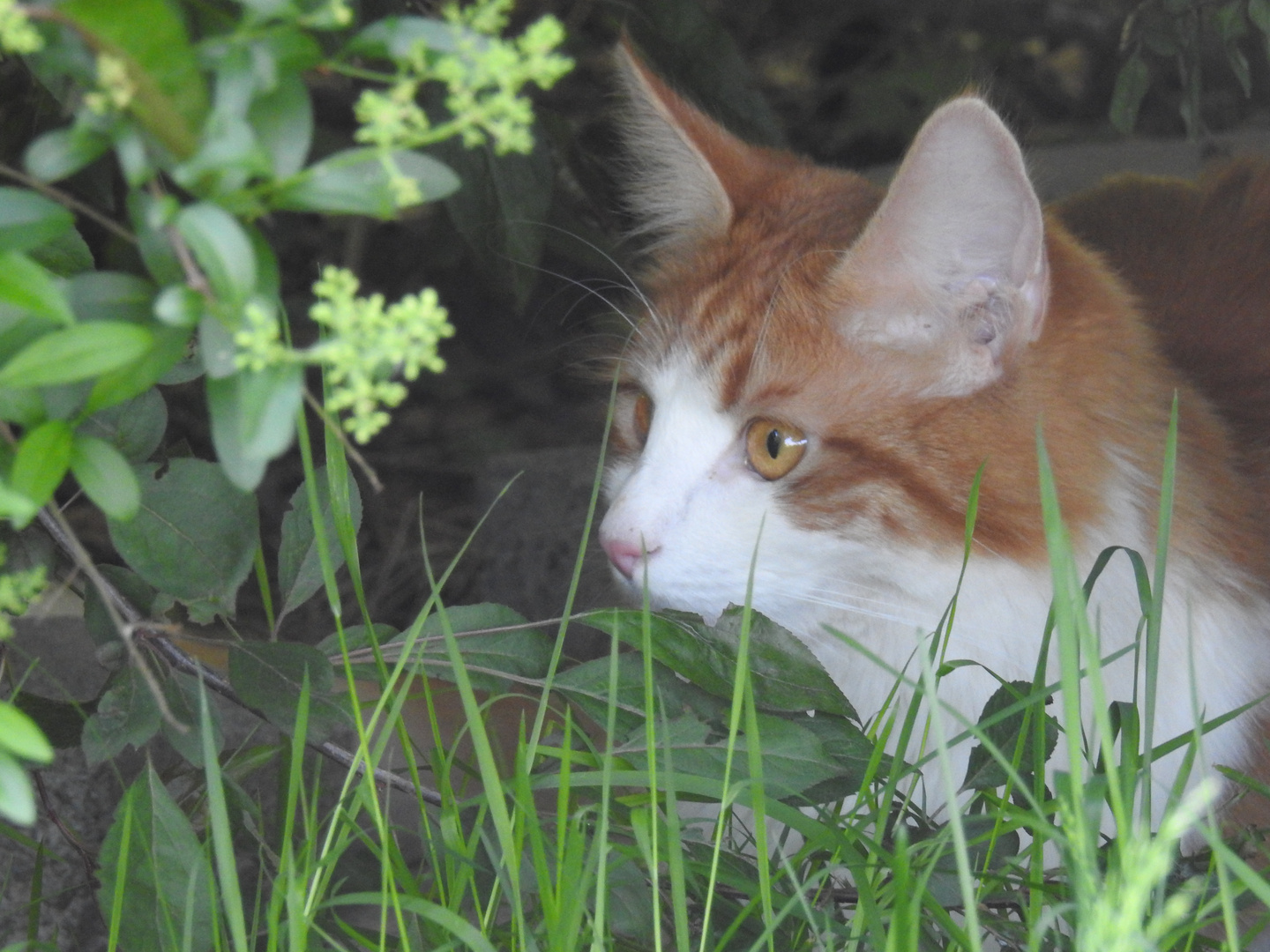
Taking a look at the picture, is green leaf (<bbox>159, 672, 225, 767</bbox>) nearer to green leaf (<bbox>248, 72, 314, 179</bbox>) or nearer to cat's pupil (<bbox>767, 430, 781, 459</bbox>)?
green leaf (<bbox>248, 72, 314, 179</bbox>)

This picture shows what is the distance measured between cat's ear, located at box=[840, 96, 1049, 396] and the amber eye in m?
0.31

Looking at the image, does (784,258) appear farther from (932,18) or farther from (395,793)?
(932,18)

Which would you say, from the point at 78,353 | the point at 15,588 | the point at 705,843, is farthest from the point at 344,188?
the point at 705,843

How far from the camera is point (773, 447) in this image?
1.47 m

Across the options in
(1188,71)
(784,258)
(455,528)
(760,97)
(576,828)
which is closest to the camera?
(576,828)

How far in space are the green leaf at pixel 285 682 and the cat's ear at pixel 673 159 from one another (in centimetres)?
85

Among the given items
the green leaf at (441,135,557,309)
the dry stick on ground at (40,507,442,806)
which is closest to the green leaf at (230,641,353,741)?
the dry stick on ground at (40,507,442,806)

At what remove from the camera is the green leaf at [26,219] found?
2.28 ft

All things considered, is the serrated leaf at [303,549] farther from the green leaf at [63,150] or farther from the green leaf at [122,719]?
the green leaf at [63,150]

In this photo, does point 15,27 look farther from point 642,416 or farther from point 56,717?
point 642,416

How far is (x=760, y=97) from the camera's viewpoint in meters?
2.20

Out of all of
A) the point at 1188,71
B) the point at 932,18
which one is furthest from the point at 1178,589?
the point at 932,18

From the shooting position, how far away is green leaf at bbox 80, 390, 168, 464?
1059 millimetres

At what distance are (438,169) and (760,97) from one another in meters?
1.57
